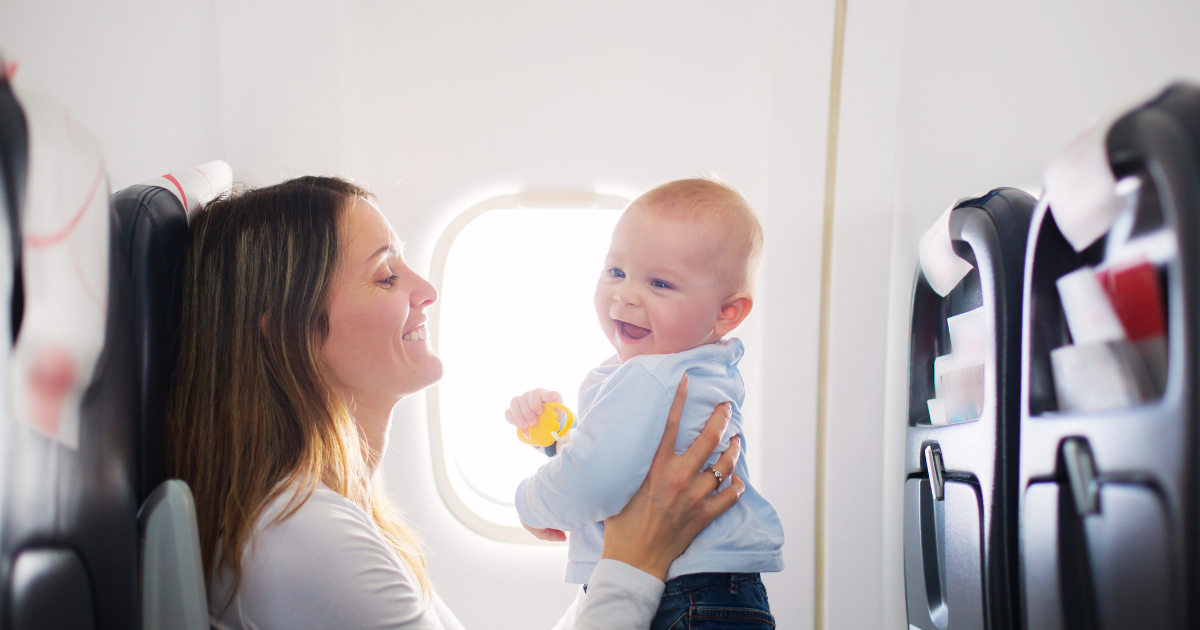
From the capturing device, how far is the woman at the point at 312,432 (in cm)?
97

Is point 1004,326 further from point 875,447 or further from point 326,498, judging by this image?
point 326,498

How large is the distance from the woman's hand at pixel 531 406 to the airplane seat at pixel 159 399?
0.65m

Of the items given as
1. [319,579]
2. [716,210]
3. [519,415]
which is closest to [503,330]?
[519,415]

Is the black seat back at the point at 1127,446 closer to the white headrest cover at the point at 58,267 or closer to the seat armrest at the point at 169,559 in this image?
the white headrest cover at the point at 58,267

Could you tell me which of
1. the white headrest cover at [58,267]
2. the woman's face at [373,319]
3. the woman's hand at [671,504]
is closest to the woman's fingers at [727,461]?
the woman's hand at [671,504]

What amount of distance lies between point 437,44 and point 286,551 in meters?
1.35

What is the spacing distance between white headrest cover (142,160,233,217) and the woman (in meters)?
0.04

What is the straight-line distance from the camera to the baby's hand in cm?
135

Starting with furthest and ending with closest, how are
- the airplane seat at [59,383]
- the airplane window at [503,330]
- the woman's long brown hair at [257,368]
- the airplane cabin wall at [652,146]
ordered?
1. the airplane window at [503,330]
2. the airplane cabin wall at [652,146]
3. the woman's long brown hair at [257,368]
4. the airplane seat at [59,383]

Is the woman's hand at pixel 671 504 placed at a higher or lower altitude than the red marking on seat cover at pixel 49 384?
lower

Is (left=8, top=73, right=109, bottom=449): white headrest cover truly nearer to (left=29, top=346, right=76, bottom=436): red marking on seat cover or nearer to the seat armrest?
(left=29, top=346, right=76, bottom=436): red marking on seat cover

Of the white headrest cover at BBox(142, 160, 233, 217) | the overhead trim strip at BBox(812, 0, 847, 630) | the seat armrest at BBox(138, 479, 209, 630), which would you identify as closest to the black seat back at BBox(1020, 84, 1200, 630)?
the overhead trim strip at BBox(812, 0, 847, 630)

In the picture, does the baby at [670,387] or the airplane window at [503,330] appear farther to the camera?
the airplane window at [503,330]

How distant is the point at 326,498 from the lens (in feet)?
3.38
